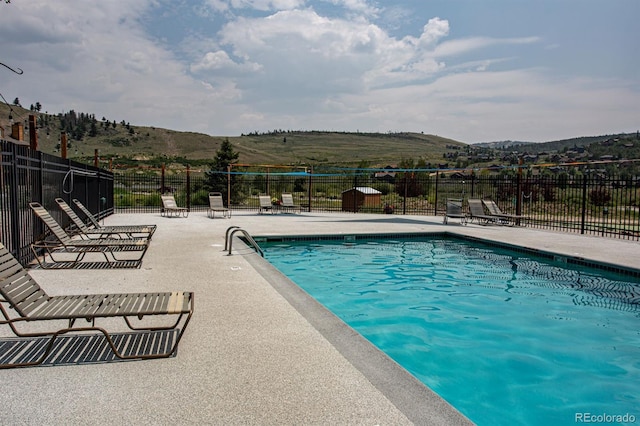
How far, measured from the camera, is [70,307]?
361 cm

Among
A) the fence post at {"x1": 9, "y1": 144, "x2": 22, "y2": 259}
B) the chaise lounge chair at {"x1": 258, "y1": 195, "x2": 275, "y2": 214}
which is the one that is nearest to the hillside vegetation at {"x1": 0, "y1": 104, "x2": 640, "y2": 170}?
the chaise lounge chair at {"x1": 258, "y1": 195, "x2": 275, "y2": 214}

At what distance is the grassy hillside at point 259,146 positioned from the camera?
64188 millimetres

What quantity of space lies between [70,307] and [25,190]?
14.5 feet

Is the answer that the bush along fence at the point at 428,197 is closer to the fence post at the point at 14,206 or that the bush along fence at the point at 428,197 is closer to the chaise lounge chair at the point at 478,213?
the chaise lounge chair at the point at 478,213

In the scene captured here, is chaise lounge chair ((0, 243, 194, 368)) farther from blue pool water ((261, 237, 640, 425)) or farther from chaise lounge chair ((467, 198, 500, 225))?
chaise lounge chair ((467, 198, 500, 225))

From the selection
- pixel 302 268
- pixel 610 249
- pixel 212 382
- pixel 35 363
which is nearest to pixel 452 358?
pixel 212 382

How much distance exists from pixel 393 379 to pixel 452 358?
2.09m

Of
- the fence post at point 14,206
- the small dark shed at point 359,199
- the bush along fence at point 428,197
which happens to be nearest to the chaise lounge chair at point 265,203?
the bush along fence at point 428,197

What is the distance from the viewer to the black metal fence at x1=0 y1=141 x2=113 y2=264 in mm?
6297

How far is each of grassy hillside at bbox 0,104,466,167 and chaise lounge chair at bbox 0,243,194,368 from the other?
5322 centimetres

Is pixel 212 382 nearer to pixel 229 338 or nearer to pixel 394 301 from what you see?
pixel 229 338
